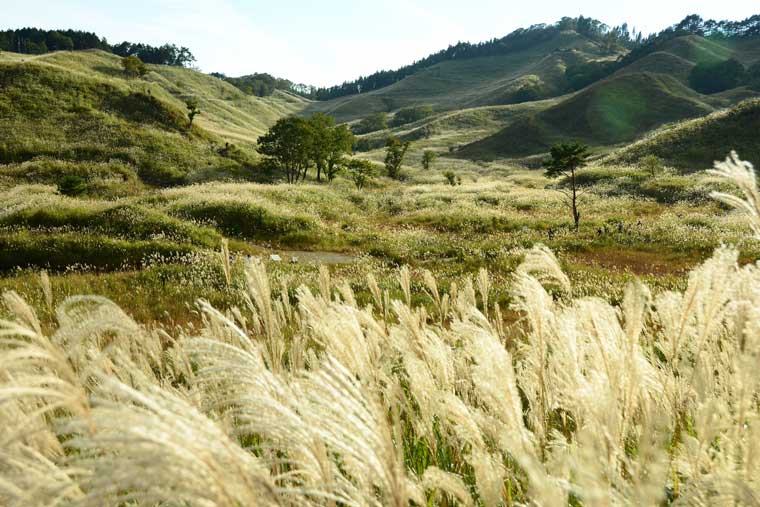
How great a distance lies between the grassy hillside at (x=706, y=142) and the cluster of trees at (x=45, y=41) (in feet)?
543

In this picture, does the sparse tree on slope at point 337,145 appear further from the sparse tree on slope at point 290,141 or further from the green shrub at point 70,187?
the green shrub at point 70,187

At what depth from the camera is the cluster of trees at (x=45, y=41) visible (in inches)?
5359

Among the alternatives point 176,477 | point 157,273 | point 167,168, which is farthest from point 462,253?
point 167,168

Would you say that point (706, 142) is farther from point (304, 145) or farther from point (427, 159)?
point (304, 145)

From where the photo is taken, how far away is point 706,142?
5847cm

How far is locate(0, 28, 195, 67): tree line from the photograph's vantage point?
449ft

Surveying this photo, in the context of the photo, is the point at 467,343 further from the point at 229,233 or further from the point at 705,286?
the point at 229,233

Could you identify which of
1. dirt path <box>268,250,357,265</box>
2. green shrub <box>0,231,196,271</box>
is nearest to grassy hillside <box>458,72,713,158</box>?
dirt path <box>268,250,357,265</box>

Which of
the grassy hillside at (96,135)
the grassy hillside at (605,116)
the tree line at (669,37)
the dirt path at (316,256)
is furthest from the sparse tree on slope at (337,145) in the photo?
the tree line at (669,37)

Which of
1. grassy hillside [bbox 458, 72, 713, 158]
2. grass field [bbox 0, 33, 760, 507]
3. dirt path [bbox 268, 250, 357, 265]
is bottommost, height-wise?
dirt path [bbox 268, 250, 357, 265]

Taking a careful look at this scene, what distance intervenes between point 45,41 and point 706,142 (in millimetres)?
182408

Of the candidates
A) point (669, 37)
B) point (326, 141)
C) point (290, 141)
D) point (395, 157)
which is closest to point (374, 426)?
point (290, 141)

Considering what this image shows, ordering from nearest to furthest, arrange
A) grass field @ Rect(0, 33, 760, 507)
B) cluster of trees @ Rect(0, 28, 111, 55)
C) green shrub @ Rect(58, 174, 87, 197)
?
grass field @ Rect(0, 33, 760, 507)
green shrub @ Rect(58, 174, 87, 197)
cluster of trees @ Rect(0, 28, 111, 55)

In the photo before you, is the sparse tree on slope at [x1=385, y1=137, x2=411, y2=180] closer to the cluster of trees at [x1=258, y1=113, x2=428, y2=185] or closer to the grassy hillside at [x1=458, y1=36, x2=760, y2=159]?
the cluster of trees at [x1=258, y1=113, x2=428, y2=185]
